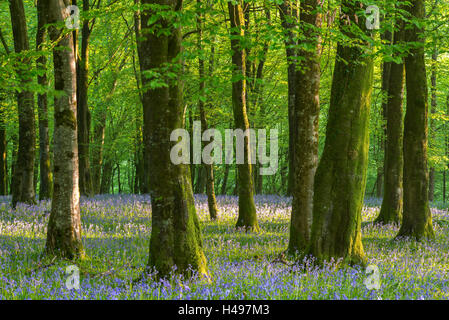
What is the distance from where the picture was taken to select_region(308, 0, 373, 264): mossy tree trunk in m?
7.00

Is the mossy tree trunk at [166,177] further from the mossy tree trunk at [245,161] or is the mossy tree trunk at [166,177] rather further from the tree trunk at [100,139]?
the tree trunk at [100,139]

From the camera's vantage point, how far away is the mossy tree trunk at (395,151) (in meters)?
13.2

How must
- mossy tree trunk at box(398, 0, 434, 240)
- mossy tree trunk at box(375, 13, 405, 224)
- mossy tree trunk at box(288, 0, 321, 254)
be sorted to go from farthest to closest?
mossy tree trunk at box(375, 13, 405, 224)
mossy tree trunk at box(398, 0, 434, 240)
mossy tree trunk at box(288, 0, 321, 254)

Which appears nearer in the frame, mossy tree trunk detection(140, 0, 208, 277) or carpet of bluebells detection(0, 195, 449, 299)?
carpet of bluebells detection(0, 195, 449, 299)

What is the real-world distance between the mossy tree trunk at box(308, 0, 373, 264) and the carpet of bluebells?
1.46ft

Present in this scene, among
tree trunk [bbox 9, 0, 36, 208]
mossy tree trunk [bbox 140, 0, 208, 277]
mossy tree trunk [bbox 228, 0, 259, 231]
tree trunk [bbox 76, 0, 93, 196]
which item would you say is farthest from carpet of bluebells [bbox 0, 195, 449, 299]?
tree trunk [bbox 76, 0, 93, 196]

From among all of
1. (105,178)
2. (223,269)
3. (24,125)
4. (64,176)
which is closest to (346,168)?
(223,269)

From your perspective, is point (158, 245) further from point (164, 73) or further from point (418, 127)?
point (418, 127)

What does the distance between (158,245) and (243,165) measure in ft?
20.7

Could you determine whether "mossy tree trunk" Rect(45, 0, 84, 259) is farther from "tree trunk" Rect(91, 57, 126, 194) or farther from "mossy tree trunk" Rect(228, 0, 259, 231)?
"tree trunk" Rect(91, 57, 126, 194)

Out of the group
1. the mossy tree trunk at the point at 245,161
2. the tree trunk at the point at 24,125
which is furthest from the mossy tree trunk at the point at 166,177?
the tree trunk at the point at 24,125

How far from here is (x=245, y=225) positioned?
11.9 metres

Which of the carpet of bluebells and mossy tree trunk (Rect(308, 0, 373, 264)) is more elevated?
mossy tree trunk (Rect(308, 0, 373, 264))
